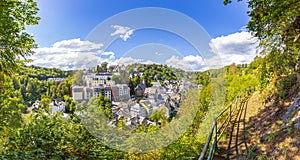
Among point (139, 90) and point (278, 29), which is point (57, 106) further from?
point (278, 29)

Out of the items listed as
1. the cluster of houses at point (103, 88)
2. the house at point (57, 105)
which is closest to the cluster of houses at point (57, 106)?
the house at point (57, 105)

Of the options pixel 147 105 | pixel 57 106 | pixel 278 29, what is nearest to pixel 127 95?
pixel 147 105

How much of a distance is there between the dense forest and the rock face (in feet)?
3.02

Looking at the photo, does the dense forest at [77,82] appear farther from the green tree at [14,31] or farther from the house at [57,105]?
the house at [57,105]

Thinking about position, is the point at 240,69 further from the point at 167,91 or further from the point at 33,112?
the point at 33,112

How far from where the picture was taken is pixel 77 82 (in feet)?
13.8

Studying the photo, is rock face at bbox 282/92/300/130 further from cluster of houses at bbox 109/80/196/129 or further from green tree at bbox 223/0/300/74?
cluster of houses at bbox 109/80/196/129

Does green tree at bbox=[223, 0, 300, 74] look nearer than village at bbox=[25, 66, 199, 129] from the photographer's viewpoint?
No

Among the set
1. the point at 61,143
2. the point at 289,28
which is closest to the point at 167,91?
the point at 61,143

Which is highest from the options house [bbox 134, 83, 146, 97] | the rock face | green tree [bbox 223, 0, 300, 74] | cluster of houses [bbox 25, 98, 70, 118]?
green tree [bbox 223, 0, 300, 74]

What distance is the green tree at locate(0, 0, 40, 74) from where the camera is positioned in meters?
5.31

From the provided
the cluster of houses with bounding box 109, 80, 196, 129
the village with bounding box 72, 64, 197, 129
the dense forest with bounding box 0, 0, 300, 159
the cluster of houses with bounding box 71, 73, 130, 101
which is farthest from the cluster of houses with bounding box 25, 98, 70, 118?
the cluster of houses with bounding box 109, 80, 196, 129

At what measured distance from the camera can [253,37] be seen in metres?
6.16

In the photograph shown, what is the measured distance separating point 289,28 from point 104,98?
5.32 m
